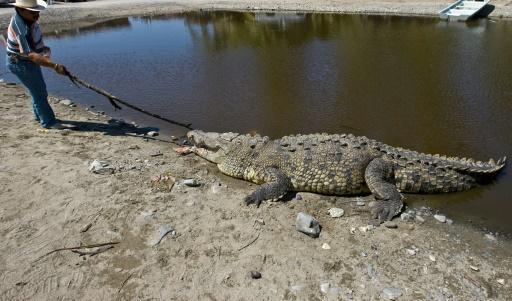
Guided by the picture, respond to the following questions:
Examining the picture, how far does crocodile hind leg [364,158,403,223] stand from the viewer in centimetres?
464

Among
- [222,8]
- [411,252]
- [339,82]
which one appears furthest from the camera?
[222,8]

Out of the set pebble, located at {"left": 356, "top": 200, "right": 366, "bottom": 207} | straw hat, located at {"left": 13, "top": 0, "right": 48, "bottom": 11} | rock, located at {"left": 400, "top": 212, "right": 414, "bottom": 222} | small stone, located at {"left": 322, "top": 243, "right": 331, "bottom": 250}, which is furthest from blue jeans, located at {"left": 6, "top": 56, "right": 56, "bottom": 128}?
rock, located at {"left": 400, "top": 212, "right": 414, "bottom": 222}

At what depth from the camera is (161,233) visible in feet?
13.8

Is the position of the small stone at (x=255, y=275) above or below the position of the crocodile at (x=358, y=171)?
below

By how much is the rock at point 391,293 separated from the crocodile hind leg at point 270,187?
1866mm

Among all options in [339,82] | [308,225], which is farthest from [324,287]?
[339,82]

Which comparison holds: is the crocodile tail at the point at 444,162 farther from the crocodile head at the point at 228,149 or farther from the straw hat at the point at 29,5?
the straw hat at the point at 29,5

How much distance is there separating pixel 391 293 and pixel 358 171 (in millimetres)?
1881

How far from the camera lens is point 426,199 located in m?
5.03

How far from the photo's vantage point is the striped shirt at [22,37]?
18.5ft

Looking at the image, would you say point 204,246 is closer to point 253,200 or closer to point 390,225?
point 253,200

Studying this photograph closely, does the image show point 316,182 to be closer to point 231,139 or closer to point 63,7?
point 231,139

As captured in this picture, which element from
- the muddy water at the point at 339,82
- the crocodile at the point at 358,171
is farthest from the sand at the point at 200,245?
the muddy water at the point at 339,82

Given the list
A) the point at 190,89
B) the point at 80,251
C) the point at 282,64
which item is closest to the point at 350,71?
the point at 282,64
